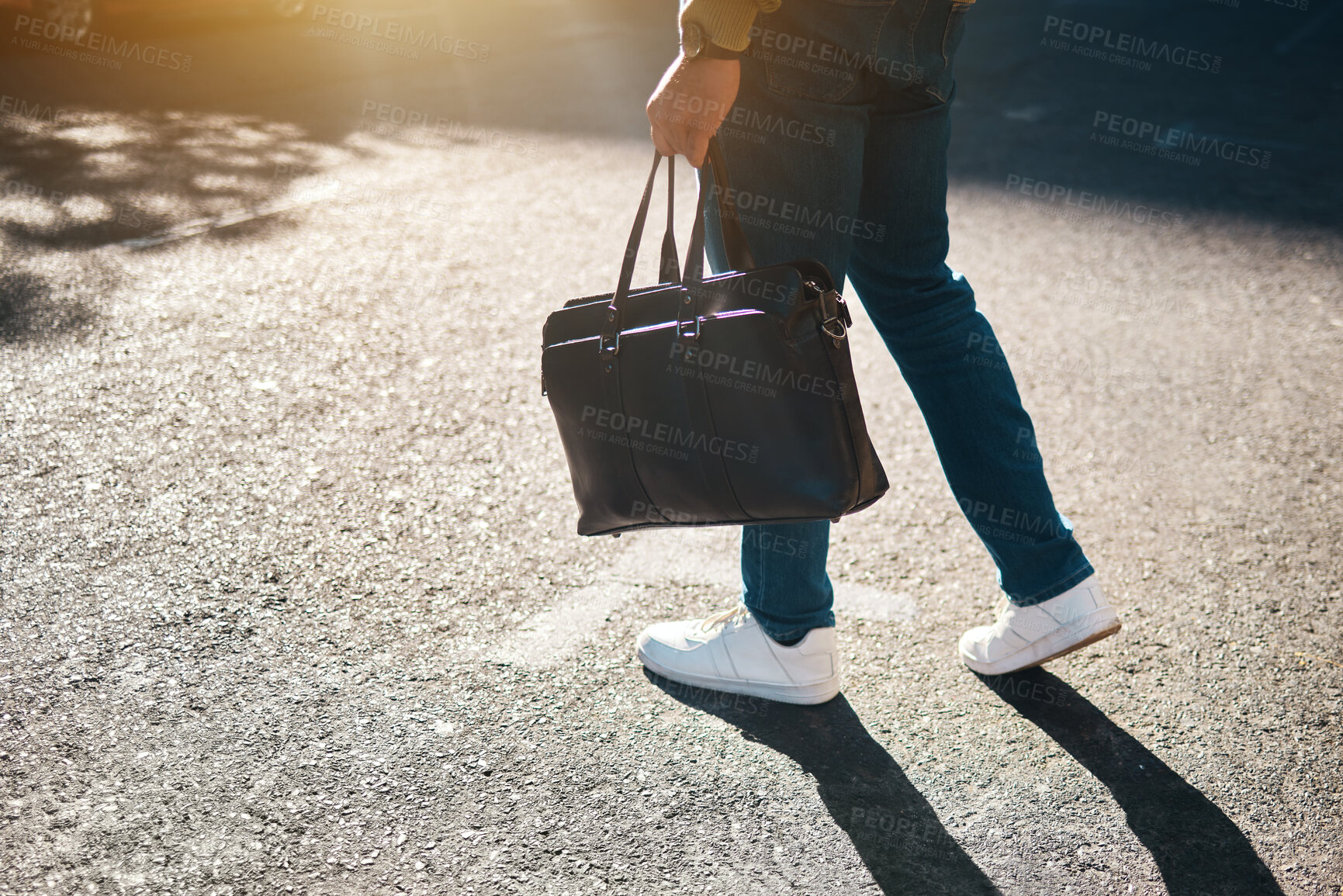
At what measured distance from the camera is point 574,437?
5.98 feet

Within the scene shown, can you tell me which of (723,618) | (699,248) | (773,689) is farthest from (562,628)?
(699,248)

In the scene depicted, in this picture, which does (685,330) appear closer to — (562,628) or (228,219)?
(562,628)

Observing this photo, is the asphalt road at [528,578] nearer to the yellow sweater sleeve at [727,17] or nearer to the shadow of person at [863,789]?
the shadow of person at [863,789]

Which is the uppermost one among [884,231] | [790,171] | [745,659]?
[790,171]

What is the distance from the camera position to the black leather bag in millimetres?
1614

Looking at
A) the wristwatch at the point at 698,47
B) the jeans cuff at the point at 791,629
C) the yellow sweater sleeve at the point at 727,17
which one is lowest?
the jeans cuff at the point at 791,629

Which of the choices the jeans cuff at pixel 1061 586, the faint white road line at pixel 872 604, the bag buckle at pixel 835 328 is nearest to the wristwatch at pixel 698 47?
the bag buckle at pixel 835 328

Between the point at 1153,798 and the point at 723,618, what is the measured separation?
85cm

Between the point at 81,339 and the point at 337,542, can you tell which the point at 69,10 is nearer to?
the point at 81,339

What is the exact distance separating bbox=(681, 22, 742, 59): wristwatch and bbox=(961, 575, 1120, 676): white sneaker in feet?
3.92

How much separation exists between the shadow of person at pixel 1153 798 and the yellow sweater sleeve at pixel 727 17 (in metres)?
1.38

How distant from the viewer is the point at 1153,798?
1881 millimetres

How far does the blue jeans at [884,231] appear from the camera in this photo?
1626 millimetres

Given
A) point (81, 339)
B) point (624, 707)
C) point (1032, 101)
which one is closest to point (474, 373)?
point (81, 339)
